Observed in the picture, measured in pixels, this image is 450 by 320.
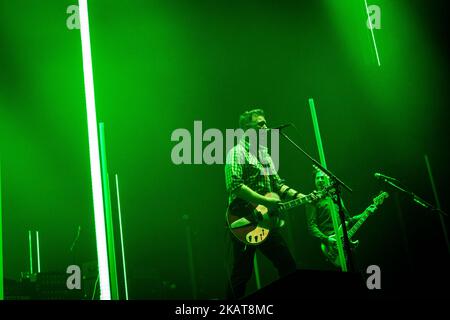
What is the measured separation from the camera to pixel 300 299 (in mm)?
2305

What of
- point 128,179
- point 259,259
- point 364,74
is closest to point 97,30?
point 128,179

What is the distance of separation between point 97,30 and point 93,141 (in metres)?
3.07

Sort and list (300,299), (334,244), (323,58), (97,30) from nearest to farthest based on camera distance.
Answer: (300,299), (334,244), (97,30), (323,58)

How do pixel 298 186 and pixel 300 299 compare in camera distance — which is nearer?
pixel 300 299

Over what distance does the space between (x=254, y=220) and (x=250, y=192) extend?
0.22 m

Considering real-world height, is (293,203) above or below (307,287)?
above

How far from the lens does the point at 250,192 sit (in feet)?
11.4

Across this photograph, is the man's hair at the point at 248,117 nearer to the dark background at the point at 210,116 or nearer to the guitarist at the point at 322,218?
Result: the guitarist at the point at 322,218

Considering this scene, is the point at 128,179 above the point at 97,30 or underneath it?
underneath

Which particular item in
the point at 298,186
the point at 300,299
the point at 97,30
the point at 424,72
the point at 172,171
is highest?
the point at 97,30

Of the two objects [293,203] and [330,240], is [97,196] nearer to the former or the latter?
[293,203]

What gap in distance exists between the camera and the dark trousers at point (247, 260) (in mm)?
3355

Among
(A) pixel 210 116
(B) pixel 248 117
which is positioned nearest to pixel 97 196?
(B) pixel 248 117
